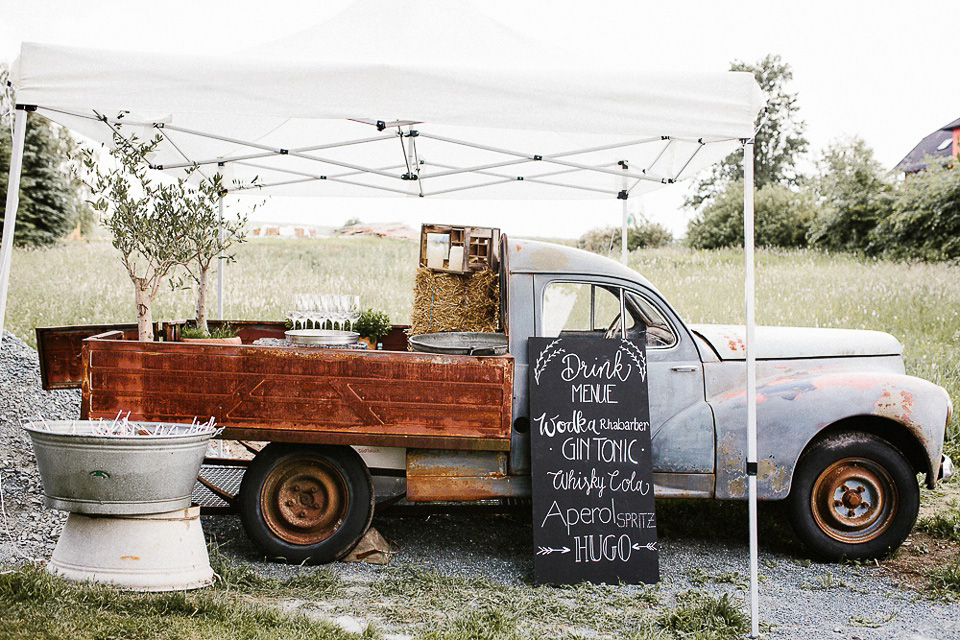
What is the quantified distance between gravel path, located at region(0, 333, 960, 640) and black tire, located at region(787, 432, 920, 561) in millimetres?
164

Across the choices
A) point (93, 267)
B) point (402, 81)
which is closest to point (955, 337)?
point (402, 81)

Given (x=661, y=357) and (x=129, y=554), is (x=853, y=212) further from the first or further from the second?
→ (x=129, y=554)

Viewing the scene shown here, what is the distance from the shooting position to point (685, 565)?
5.03m

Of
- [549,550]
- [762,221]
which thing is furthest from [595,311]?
[762,221]

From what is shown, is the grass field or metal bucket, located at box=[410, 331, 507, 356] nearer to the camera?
metal bucket, located at box=[410, 331, 507, 356]

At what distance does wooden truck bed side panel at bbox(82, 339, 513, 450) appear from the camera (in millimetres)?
4520

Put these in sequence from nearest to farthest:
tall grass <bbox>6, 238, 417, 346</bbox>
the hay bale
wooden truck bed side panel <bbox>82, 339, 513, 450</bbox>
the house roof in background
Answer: wooden truck bed side panel <bbox>82, 339, 513, 450</bbox> → the hay bale → tall grass <bbox>6, 238, 417, 346</bbox> → the house roof in background

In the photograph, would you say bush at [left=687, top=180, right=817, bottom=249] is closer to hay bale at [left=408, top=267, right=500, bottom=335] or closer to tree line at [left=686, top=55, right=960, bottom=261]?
tree line at [left=686, top=55, right=960, bottom=261]

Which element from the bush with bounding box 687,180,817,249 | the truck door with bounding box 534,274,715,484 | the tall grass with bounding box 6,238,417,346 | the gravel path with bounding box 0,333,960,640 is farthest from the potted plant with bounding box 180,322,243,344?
the bush with bounding box 687,180,817,249

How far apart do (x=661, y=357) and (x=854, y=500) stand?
146 cm

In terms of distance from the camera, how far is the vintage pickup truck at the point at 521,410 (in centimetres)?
453

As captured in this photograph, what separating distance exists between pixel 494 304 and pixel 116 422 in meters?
2.54

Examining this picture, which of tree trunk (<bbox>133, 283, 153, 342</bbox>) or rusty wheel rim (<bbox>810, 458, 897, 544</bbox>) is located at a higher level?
tree trunk (<bbox>133, 283, 153, 342</bbox>)

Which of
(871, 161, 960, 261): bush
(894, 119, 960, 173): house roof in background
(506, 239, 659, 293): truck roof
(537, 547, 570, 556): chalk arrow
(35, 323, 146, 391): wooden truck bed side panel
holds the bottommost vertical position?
(537, 547, 570, 556): chalk arrow
